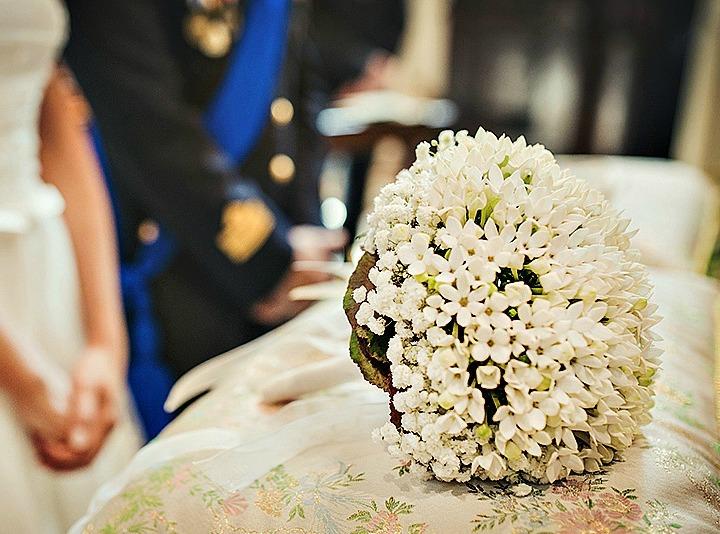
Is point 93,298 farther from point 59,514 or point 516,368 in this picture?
point 516,368

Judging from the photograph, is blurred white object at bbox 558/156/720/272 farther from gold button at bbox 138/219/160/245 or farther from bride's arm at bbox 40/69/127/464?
bride's arm at bbox 40/69/127/464

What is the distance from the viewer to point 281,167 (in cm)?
182

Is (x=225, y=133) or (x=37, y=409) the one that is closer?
(x=37, y=409)

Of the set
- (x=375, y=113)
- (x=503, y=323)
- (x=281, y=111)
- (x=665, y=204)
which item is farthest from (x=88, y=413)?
(x=375, y=113)

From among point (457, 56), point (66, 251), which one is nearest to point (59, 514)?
point (66, 251)

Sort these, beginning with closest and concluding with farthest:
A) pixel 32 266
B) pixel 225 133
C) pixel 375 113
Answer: pixel 32 266, pixel 225 133, pixel 375 113

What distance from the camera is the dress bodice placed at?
1300mm

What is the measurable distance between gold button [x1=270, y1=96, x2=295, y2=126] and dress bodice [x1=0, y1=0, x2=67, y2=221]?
52cm

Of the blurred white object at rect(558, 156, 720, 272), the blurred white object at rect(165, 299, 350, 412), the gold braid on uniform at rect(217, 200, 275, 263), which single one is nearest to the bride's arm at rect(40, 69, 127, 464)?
the gold braid on uniform at rect(217, 200, 275, 263)

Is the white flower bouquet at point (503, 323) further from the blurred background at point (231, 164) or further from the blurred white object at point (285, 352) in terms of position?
the blurred background at point (231, 164)

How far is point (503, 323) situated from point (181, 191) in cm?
116

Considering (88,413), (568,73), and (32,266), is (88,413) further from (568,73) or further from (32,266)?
(568,73)

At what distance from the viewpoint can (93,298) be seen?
1.61 m

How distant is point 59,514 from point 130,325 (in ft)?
1.41
